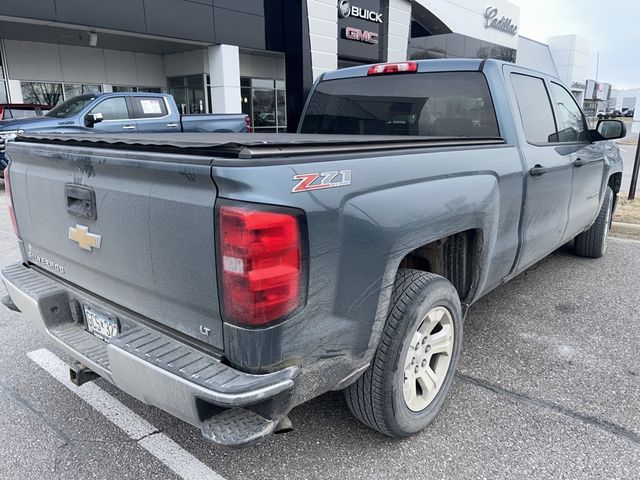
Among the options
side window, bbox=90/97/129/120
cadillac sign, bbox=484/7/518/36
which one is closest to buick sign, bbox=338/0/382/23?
side window, bbox=90/97/129/120

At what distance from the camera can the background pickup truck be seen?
10.3 m

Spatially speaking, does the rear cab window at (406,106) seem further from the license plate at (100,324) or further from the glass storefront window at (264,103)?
the glass storefront window at (264,103)

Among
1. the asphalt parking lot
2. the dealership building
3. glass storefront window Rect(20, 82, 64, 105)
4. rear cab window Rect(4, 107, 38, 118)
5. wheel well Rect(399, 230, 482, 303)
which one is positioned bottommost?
the asphalt parking lot

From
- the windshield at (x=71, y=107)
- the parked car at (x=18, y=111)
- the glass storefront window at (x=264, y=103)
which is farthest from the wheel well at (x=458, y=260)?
the glass storefront window at (x=264, y=103)

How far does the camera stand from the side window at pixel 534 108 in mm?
3568

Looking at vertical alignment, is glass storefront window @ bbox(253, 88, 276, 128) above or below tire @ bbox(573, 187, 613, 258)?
above

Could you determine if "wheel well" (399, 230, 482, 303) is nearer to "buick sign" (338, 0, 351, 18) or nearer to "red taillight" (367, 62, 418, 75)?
"red taillight" (367, 62, 418, 75)

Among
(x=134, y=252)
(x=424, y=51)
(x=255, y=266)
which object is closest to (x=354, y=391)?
(x=255, y=266)

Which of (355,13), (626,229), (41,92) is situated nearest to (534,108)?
(626,229)

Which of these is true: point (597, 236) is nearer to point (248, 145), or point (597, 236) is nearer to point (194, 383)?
point (248, 145)

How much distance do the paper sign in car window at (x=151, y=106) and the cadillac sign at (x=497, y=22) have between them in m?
25.2

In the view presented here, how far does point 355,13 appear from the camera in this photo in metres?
20.3

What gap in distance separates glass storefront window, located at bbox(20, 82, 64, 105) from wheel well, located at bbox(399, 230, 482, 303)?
1876 cm

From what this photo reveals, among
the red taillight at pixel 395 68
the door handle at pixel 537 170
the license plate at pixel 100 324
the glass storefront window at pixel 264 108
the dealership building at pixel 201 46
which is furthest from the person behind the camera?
the glass storefront window at pixel 264 108
